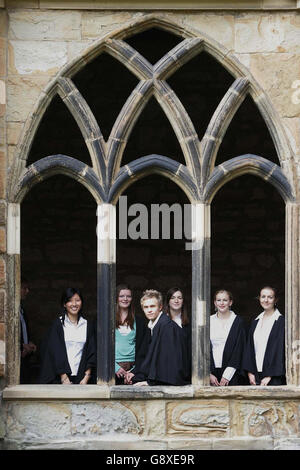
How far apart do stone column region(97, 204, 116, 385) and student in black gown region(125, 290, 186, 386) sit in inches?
11.6

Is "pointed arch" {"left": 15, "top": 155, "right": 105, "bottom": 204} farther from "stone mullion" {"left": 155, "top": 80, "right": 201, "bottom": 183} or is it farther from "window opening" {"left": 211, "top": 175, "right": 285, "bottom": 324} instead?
"window opening" {"left": 211, "top": 175, "right": 285, "bottom": 324}

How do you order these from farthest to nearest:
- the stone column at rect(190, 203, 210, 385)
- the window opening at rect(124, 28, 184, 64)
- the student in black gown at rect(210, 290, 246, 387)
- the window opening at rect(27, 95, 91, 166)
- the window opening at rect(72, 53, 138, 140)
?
the window opening at rect(27, 95, 91, 166)
the window opening at rect(72, 53, 138, 140)
the window opening at rect(124, 28, 184, 64)
the student in black gown at rect(210, 290, 246, 387)
the stone column at rect(190, 203, 210, 385)

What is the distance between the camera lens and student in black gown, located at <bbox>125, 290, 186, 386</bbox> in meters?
7.38

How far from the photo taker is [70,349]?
7.66 meters

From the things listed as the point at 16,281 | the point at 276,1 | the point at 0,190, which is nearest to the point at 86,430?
the point at 16,281

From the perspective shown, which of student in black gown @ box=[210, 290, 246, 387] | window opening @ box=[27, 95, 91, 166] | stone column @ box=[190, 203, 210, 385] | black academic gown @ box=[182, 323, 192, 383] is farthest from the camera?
window opening @ box=[27, 95, 91, 166]

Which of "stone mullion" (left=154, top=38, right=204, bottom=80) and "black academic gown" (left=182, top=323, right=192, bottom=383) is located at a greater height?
"stone mullion" (left=154, top=38, right=204, bottom=80)

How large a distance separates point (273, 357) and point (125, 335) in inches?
48.6

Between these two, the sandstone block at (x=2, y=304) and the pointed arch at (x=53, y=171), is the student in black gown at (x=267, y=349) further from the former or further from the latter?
the sandstone block at (x=2, y=304)

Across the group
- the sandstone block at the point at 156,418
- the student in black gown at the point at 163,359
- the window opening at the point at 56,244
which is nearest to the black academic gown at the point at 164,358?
the student in black gown at the point at 163,359

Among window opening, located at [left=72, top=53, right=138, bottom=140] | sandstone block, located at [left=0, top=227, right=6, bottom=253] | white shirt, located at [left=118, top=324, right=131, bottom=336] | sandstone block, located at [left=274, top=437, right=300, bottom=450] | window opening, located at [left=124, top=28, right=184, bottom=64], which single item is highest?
window opening, located at [left=124, top=28, right=184, bottom=64]

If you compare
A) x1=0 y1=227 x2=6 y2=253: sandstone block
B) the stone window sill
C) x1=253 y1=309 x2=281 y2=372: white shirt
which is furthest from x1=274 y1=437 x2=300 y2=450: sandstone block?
x1=0 y1=227 x2=6 y2=253: sandstone block

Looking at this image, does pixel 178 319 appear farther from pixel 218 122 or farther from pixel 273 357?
pixel 218 122

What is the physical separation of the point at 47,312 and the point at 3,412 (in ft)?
10.9
